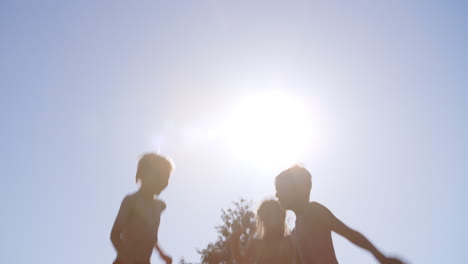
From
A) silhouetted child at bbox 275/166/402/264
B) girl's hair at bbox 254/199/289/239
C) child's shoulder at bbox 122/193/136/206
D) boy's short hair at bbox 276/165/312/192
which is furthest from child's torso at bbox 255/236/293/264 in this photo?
child's shoulder at bbox 122/193/136/206

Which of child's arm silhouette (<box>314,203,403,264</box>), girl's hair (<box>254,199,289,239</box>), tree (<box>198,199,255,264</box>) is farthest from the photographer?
tree (<box>198,199,255,264</box>)

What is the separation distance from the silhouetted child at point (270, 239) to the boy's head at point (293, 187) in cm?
222

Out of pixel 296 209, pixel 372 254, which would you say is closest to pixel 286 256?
pixel 296 209

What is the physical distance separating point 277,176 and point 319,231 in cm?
87

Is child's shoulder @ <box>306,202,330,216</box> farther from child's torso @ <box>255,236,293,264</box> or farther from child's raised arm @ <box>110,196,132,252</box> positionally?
child's torso @ <box>255,236,293,264</box>

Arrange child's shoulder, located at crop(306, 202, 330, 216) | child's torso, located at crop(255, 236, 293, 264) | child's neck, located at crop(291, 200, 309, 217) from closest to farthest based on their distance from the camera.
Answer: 1. child's shoulder, located at crop(306, 202, 330, 216)
2. child's neck, located at crop(291, 200, 309, 217)
3. child's torso, located at crop(255, 236, 293, 264)

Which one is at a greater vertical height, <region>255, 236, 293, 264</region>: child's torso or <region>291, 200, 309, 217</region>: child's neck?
<region>291, 200, 309, 217</region>: child's neck

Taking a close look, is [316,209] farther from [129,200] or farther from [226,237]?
[226,237]

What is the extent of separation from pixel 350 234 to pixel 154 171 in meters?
2.79

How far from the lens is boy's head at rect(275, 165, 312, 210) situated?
4234 mm

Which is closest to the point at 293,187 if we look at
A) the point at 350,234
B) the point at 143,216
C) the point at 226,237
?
the point at 350,234

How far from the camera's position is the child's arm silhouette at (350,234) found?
3161 millimetres

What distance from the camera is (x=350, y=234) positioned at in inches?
142

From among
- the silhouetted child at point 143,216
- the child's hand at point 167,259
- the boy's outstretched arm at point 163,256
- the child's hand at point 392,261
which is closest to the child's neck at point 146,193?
the silhouetted child at point 143,216
